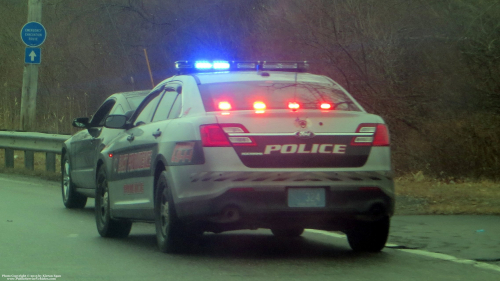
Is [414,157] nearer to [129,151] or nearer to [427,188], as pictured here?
[427,188]

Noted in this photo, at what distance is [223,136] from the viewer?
6609 millimetres

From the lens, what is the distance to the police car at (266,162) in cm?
655

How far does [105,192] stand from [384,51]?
30.4 feet

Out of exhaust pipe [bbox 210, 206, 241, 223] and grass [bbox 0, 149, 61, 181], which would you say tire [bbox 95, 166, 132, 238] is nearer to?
exhaust pipe [bbox 210, 206, 241, 223]

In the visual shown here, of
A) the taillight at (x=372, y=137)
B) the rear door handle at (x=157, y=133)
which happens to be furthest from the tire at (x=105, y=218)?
the taillight at (x=372, y=137)

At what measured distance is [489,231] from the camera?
859cm

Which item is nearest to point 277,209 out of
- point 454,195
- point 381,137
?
point 381,137

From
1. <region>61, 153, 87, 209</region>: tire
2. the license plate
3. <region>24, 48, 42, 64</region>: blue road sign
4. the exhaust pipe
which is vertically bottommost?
<region>61, 153, 87, 209</region>: tire

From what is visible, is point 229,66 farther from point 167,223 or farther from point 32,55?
point 32,55

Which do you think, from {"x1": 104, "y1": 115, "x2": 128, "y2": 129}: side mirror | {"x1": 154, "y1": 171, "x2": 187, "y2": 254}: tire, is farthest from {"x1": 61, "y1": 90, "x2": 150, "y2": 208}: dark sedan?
{"x1": 154, "y1": 171, "x2": 187, "y2": 254}: tire

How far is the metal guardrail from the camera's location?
1567 cm

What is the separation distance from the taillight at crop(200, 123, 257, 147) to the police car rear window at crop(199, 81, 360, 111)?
39 cm

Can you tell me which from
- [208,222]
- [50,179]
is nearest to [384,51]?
[50,179]

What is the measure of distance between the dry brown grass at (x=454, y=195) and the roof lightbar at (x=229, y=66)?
319 centimetres
